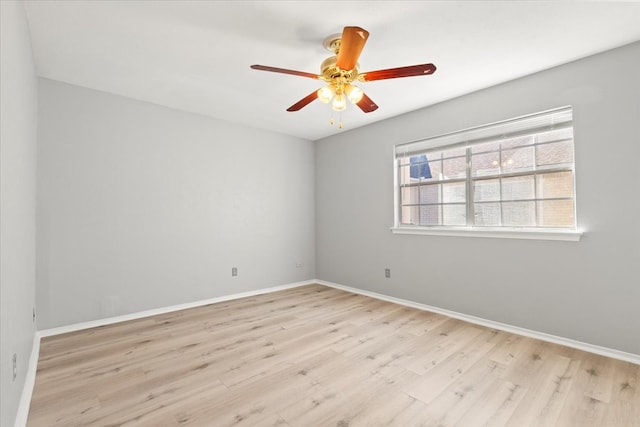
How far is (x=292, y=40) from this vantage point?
2285mm

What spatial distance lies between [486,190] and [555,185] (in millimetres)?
614

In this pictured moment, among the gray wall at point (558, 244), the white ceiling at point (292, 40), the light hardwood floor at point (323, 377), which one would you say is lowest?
the light hardwood floor at point (323, 377)

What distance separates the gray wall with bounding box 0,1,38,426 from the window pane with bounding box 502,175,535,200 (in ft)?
12.8

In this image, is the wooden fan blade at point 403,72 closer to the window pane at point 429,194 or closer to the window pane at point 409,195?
the window pane at point 429,194

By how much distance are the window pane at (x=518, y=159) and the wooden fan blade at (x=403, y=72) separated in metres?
1.78

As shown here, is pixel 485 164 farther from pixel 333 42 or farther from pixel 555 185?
pixel 333 42

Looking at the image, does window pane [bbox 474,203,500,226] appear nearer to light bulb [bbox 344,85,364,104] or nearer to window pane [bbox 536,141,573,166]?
window pane [bbox 536,141,573,166]

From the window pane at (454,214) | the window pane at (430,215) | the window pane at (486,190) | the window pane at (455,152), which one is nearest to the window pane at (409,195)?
the window pane at (430,215)

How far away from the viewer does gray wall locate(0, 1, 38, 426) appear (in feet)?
4.55

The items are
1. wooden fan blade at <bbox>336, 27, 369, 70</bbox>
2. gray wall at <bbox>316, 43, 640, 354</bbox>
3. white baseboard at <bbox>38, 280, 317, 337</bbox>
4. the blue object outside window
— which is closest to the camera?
wooden fan blade at <bbox>336, 27, 369, 70</bbox>

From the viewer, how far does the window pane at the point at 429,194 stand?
373 centimetres

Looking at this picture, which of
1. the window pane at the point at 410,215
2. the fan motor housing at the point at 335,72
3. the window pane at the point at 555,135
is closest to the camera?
the fan motor housing at the point at 335,72

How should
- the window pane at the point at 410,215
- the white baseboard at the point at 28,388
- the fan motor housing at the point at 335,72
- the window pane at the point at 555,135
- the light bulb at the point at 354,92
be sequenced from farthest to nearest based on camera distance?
the window pane at the point at 410,215 < the window pane at the point at 555,135 < the light bulb at the point at 354,92 < the fan motor housing at the point at 335,72 < the white baseboard at the point at 28,388

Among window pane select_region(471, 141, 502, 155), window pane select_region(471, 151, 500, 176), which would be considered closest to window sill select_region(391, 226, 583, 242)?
window pane select_region(471, 151, 500, 176)
